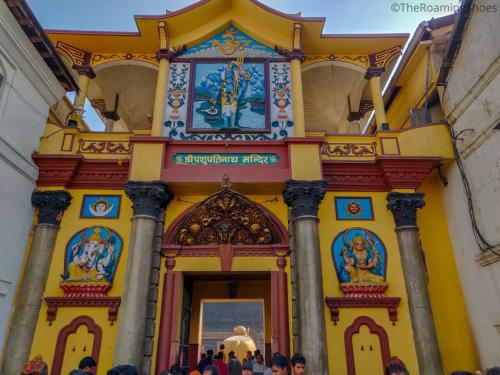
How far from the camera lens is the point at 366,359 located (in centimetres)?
866

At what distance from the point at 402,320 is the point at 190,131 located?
7235mm

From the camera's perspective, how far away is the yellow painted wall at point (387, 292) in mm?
8641

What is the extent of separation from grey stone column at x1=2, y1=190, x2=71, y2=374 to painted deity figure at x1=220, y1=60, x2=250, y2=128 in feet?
15.7

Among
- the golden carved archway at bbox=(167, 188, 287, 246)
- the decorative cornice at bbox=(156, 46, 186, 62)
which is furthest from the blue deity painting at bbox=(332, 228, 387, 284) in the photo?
the decorative cornice at bbox=(156, 46, 186, 62)

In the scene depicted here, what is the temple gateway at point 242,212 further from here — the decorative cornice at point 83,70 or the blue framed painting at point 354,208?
the decorative cornice at point 83,70

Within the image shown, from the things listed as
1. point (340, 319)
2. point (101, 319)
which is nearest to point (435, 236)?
point (340, 319)

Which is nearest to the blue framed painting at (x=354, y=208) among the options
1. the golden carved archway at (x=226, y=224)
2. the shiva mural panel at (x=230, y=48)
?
the golden carved archway at (x=226, y=224)

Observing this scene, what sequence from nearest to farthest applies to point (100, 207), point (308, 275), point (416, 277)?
point (308, 275) → point (416, 277) → point (100, 207)

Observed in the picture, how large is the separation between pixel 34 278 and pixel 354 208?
26.5ft

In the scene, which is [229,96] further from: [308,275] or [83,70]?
[308,275]

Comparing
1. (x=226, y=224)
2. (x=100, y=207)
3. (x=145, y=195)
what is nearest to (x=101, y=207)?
(x=100, y=207)

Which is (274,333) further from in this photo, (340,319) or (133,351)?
(133,351)

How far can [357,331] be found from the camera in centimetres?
888

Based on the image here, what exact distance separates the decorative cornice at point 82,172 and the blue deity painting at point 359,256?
5885mm
